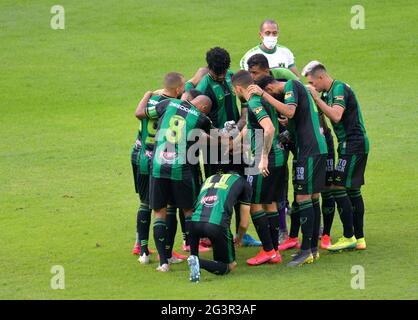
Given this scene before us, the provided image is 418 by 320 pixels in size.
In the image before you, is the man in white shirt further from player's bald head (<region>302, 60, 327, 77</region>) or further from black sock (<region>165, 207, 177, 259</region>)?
black sock (<region>165, 207, 177, 259</region>)

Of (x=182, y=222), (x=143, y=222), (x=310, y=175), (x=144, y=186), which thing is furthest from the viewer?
(x=182, y=222)

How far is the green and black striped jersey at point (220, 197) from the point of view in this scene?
11508mm

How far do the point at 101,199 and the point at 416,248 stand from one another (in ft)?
16.4

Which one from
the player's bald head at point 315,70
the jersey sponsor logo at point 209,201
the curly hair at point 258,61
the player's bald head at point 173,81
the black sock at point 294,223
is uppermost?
the curly hair at point 258,61

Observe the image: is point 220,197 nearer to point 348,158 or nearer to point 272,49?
point 348,158

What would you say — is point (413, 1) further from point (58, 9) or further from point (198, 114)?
point (198, 114)

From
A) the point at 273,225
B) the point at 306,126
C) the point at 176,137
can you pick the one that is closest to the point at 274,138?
the point at 306,126

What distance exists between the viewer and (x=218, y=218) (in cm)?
1148

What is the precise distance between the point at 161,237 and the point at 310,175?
75.7 inches

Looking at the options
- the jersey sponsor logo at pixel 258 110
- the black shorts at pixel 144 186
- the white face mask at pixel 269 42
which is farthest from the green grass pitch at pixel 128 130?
the white face mask at pixel 269 42

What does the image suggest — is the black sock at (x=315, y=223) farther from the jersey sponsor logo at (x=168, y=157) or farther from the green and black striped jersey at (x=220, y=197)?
the jersey sponsor logo at (x=168, y=157)

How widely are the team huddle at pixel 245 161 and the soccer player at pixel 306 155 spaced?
0.01 metres

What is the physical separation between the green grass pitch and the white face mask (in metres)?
2.69

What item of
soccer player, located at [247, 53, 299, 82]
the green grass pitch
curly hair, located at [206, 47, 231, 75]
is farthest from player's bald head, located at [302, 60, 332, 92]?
the green grass pitch
